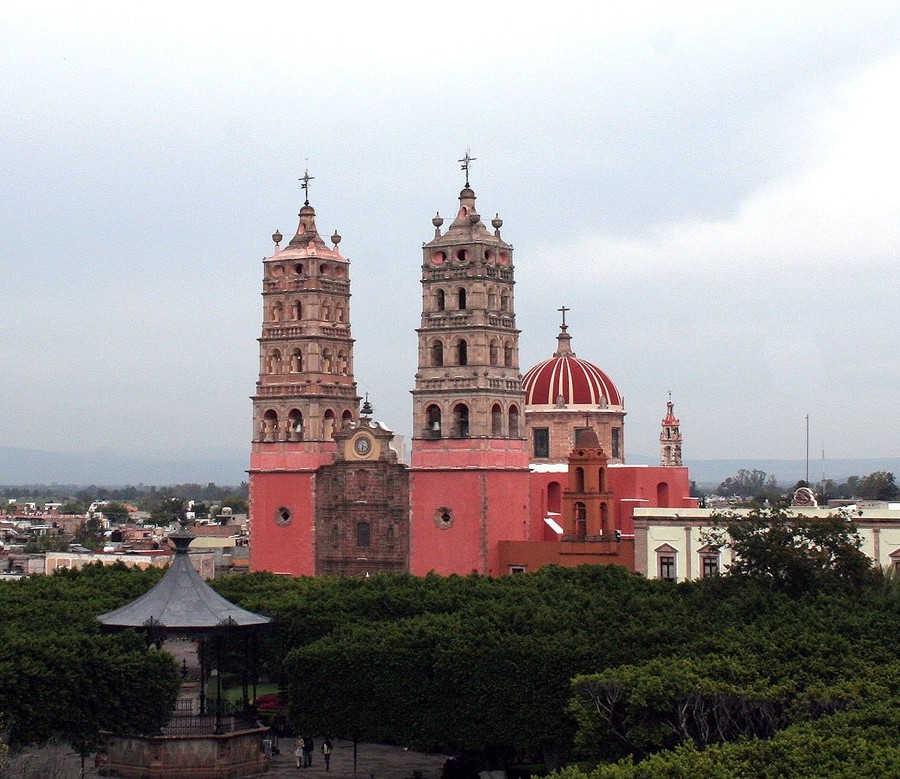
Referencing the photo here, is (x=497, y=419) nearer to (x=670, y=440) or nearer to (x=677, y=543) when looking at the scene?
(x=677, y=543)

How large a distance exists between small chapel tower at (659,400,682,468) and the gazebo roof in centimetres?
6771

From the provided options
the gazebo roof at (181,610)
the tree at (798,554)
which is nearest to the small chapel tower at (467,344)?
the tree at (798,554)

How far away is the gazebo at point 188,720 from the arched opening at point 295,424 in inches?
989

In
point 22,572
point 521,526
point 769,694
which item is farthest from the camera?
point 22,572

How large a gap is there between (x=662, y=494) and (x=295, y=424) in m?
16.8

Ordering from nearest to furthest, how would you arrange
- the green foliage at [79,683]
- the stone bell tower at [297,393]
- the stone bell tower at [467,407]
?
1. the green foliage at [79,683]
2. the stone bell tower at [467,407]
3. the stone bell tower at [297,393]

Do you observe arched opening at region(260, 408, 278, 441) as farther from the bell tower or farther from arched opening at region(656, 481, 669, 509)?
the bell tower

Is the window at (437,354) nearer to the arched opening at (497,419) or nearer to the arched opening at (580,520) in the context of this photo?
the arched opening at (497,419)

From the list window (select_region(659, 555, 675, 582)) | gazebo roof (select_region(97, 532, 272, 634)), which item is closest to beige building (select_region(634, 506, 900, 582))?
window (select_region(659, 555, 675, 582))

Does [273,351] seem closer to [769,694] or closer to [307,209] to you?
[307,209]

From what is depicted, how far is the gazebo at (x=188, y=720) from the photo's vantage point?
165ft

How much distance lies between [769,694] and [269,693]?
2804 centimetres

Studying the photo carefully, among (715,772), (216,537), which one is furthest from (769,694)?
(216,537)

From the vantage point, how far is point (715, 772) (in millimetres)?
34125
